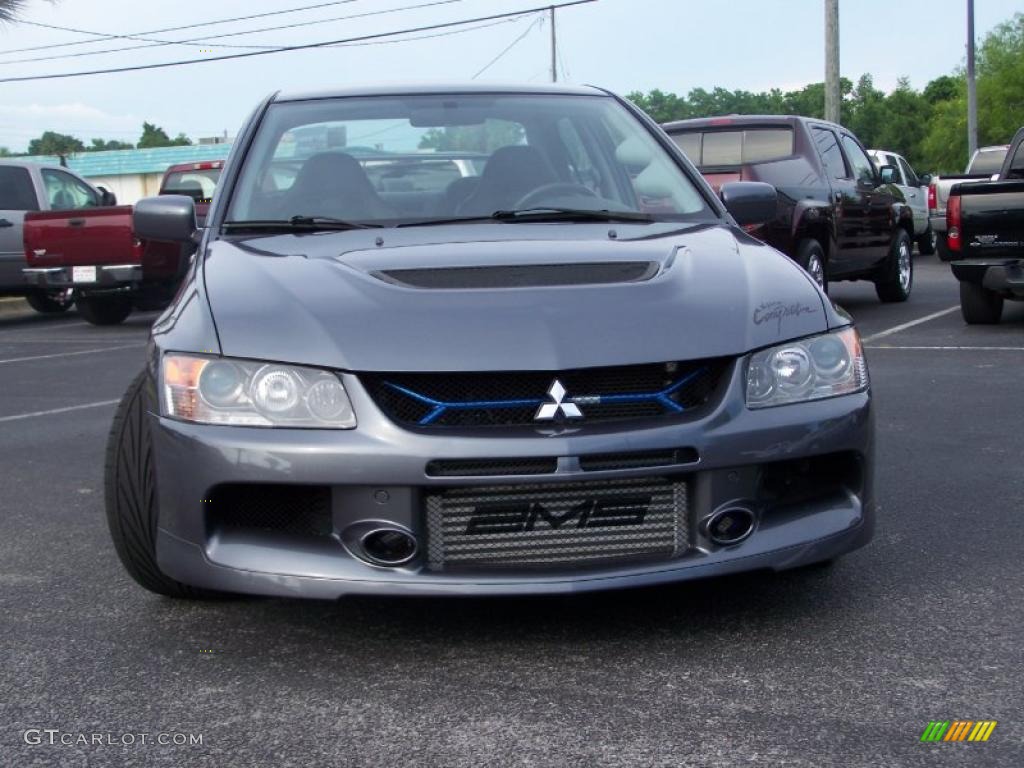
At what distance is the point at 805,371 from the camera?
3.47 m

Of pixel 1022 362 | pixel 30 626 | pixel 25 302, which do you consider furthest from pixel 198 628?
pixel 25 302

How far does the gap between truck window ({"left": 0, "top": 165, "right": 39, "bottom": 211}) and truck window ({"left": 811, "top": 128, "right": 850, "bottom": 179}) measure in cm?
916

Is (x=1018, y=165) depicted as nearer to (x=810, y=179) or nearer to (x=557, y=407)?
(x=810, y=179)

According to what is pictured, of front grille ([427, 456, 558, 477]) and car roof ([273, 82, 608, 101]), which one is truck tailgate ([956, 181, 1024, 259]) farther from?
front grille ([427, 456, 558, 477])

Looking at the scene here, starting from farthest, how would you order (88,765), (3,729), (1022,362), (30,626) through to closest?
(1022,362), (30,626), (3,729), (88,765)

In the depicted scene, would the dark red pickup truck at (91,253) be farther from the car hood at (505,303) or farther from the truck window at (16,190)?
the car hood at (505,303)

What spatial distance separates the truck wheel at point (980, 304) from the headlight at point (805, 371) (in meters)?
8.48

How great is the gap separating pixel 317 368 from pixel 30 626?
1.18 m

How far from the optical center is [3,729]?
3002 mm

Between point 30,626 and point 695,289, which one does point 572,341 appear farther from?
point 30,626

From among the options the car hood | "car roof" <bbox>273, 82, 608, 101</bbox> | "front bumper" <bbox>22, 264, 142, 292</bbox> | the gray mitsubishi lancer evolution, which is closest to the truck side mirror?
"front bumper" <bbox>22, 264, 142, 292</bbox>

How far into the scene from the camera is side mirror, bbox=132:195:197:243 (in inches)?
190

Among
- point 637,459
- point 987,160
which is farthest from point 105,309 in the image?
point 987,160

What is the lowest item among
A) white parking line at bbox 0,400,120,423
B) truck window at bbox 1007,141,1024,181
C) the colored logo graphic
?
white parking line at bbox 0,400,120,423
